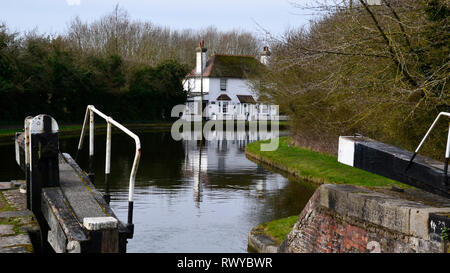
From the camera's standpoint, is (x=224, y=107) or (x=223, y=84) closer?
(x=223, y=84)

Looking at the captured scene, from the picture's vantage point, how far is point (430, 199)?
714 centimetres

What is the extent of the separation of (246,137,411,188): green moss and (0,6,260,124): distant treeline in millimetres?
17600

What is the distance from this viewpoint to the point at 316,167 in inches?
786

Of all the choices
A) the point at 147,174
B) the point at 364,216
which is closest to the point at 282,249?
the point at 364,216

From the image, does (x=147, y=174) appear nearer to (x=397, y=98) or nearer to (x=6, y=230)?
(x=397, y=98)

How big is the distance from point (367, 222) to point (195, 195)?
9197mm

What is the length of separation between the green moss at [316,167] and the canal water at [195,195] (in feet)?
2.35

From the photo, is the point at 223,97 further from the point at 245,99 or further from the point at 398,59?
the point at 398,59

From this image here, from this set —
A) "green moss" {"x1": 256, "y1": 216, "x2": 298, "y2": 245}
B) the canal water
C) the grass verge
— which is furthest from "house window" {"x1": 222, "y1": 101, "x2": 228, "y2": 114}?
"green moss" {"x1": 256, "y1": 216, "x2": 298, "y2": 245}

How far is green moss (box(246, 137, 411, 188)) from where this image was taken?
17.0 metres

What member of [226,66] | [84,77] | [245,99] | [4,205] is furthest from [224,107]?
[4,205]

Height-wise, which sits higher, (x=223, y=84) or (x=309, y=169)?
(x=223, y=84)

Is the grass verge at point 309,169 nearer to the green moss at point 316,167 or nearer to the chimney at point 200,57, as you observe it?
the green moss at point 316,167

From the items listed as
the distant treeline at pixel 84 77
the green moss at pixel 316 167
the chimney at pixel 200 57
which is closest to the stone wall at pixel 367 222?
the green moss at pixel 316 167
